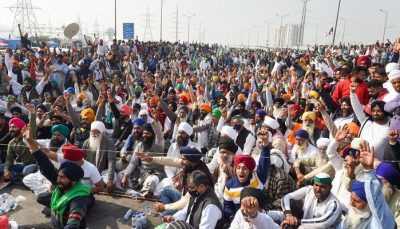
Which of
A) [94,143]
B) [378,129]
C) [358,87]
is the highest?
[358,87]

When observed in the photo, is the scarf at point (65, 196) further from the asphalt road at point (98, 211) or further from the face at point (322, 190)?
the face at point (322, 190)

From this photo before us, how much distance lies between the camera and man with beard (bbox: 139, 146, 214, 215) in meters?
4.85

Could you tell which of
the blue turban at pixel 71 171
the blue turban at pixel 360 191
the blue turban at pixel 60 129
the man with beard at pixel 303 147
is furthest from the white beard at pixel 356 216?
the blue turban at pixel 60 129

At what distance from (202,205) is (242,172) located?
0.62 metres

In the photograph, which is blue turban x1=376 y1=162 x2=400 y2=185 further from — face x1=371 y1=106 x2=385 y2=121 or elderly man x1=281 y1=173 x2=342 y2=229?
face x1=371 y1=106 x2=385 y2=121

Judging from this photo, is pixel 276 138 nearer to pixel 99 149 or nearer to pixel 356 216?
pixel 356 216

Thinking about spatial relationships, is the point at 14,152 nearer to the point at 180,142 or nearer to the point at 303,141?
the point at 180,142

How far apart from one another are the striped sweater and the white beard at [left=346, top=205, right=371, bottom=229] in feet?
3.48

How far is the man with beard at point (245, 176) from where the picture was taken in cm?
417

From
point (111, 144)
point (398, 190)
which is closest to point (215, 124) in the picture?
point (111, 144)

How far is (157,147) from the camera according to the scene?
20.6 ft

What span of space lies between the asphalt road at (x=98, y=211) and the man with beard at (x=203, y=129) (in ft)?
7.09

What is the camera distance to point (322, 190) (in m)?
3.87

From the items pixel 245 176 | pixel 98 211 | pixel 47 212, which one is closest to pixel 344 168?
pixel 245 176
